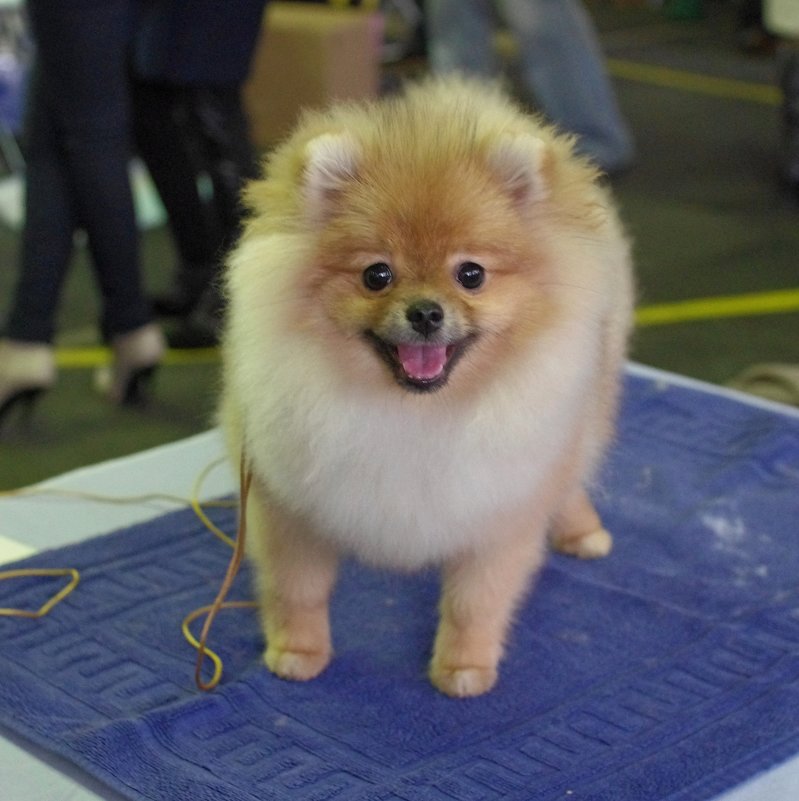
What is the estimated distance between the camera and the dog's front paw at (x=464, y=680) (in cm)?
184

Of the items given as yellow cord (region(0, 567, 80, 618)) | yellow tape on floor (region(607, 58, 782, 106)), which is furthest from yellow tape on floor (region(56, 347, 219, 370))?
yellow tape on floor (region(607, 58, 782, 106))

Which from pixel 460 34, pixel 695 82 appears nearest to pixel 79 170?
pixel 460 34

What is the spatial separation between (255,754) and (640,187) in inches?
153

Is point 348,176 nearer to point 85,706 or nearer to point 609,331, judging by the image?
point 609,331

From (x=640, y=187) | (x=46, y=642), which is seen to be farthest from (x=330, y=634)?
(x=640, y=187)

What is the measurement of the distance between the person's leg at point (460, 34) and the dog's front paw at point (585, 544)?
3.34 m

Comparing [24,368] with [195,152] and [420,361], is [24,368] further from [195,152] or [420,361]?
[420,361]

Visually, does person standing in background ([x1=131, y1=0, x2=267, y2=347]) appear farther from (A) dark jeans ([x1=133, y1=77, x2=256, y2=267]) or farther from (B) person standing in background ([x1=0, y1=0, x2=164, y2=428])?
(B) person standing in background ([x1=0, y1=0, x2=164, y2=428])

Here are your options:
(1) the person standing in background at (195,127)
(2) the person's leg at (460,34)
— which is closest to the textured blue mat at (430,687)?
(1) the person standing in background at (195,127)

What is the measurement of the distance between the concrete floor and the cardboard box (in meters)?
0.98

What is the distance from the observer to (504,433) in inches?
64.6

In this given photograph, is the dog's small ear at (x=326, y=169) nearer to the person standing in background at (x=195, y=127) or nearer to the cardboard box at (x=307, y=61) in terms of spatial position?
the person standing in background at (x=195, y=127)

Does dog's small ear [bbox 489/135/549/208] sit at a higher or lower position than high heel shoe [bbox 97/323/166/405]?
higher

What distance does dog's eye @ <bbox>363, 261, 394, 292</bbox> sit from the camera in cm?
155
